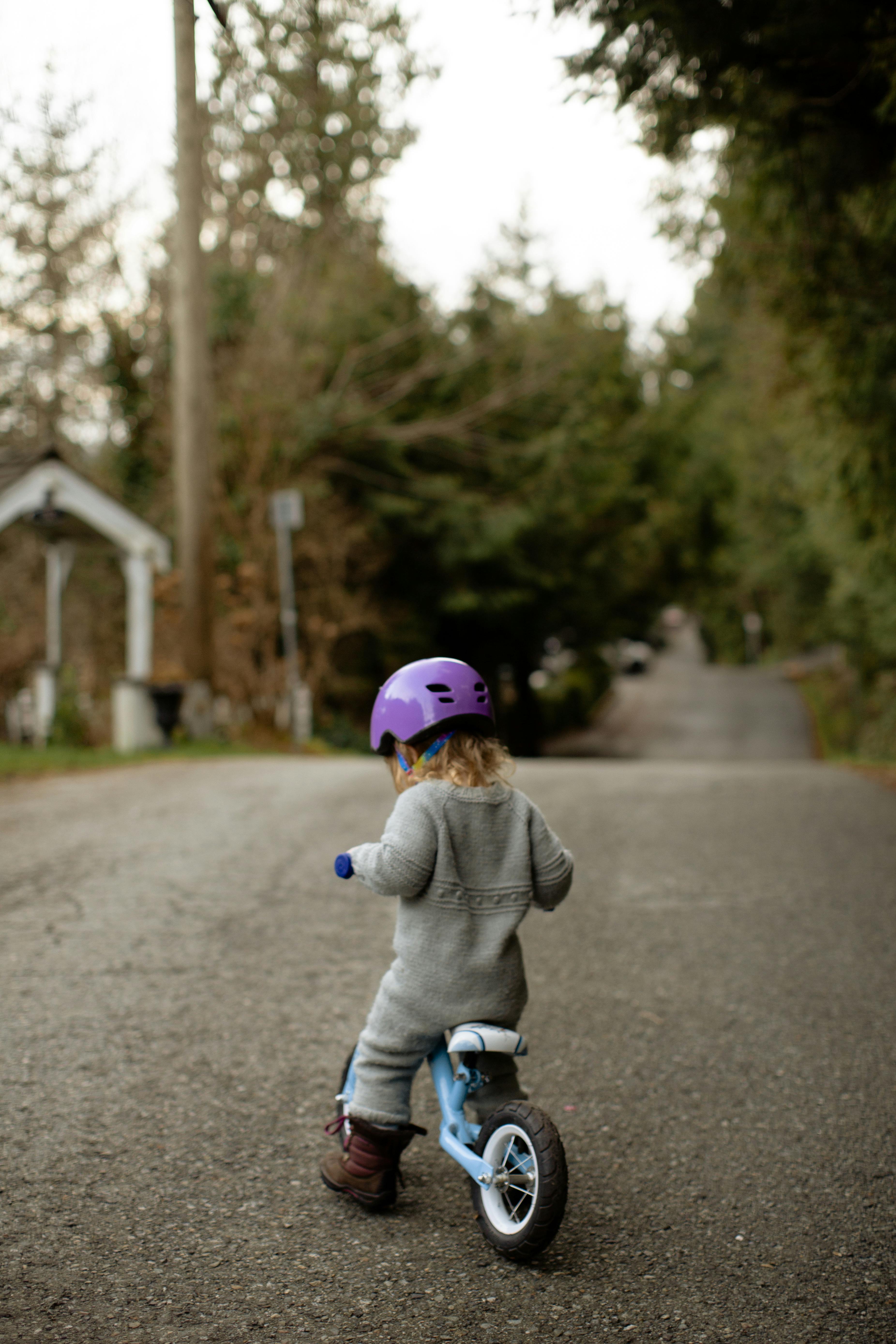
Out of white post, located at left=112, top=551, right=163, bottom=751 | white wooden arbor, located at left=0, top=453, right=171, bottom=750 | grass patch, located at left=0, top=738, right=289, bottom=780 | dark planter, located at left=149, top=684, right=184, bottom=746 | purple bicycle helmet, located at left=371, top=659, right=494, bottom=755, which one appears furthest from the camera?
dark planter, located at left=149, top=684, right=184, bottom=746

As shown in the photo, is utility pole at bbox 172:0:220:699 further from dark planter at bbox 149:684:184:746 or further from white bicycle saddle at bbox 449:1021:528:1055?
white bicycle saddle at bbox 449:1021:528:1055

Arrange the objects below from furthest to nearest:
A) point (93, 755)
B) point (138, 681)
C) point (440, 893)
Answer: point (138, 681) < point (93, 755) < point (440, 893)

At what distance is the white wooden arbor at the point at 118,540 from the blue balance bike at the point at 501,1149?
34.2 ft

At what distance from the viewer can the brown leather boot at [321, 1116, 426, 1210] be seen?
309 centimetres

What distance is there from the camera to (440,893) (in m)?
3.03

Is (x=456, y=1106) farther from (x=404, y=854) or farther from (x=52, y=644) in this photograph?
(x=52, y=644)

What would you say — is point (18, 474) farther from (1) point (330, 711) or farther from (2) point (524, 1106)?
(2) point (524, 1106)

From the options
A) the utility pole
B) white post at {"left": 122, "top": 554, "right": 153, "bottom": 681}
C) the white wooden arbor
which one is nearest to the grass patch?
the white wooden arbor

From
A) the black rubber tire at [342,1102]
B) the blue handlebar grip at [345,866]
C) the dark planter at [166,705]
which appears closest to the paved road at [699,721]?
the dark planter at [166,705]

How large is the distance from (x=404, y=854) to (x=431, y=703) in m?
0.39

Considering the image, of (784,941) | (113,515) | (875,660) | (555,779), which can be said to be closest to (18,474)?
(113,515)

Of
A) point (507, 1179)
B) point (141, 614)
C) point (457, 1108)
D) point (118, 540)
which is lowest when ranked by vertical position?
point (507, 1179)

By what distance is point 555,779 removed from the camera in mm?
A: 10969

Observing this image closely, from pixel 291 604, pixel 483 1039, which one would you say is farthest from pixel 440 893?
pixel 291 604
